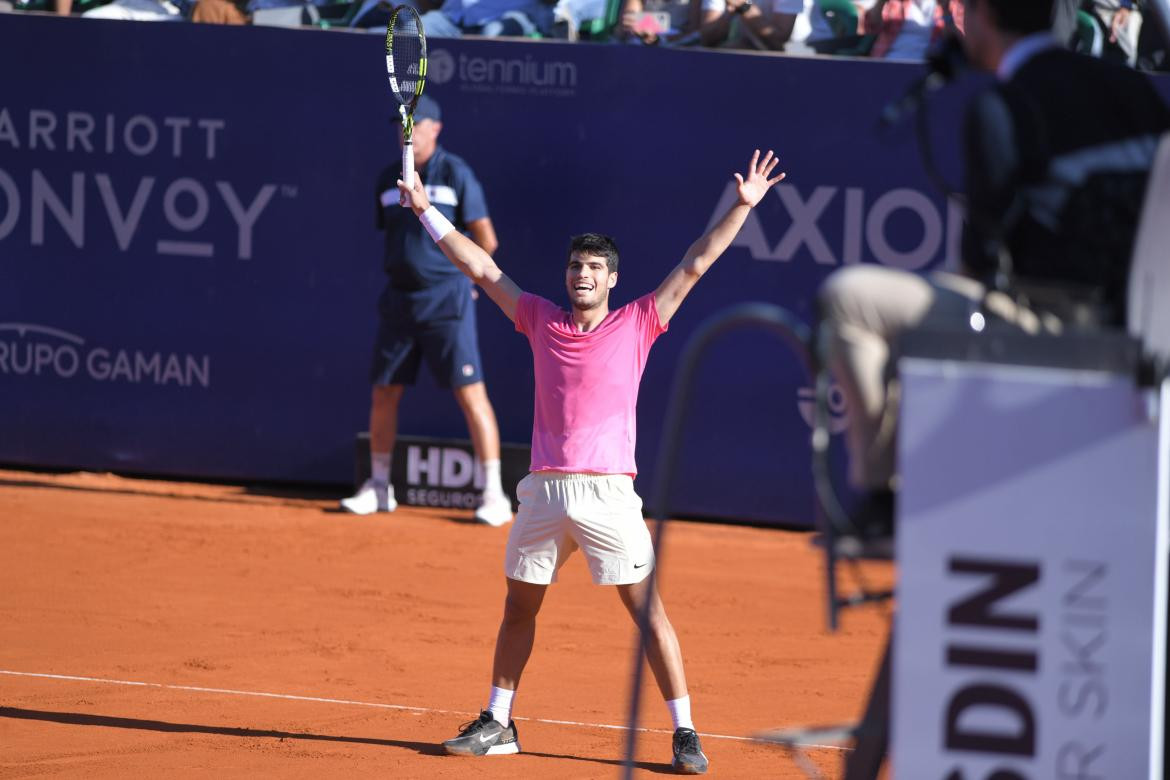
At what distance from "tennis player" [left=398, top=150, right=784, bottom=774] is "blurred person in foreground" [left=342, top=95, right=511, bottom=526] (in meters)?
3.51

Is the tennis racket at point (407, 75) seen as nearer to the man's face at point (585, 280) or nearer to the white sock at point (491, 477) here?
the man's face at point (585, 280)

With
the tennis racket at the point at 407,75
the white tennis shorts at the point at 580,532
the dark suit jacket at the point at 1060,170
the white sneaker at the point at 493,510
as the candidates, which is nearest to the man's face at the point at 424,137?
the tennis racket at the point at 407,75

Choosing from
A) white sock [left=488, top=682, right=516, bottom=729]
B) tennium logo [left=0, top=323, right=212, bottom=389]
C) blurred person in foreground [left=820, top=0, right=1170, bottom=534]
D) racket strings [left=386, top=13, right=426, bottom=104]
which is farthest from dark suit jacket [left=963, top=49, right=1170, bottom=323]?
tennium logo [left=0, top=323, right=212, bottom=389]

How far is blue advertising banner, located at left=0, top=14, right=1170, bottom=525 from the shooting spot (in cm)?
1007

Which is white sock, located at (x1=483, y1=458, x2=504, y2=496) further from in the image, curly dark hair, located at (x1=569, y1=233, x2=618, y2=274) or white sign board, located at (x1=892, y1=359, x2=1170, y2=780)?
white sign board, located at (x1=892, y1=359, x2=1170, y2=780)

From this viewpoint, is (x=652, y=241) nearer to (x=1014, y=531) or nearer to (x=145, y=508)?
(x=145, y=508)

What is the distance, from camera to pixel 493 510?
10297 millimetres

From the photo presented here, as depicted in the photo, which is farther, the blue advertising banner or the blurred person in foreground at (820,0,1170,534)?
the blue advertising banner

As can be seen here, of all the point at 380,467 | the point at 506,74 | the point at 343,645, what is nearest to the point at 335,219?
the point at 506,74

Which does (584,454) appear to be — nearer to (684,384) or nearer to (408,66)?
(408,66)

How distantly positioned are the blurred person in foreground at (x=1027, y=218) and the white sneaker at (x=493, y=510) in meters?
7.05

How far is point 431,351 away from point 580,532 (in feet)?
13.7

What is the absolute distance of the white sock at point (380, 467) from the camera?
10.4 metres

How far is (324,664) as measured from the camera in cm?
754
